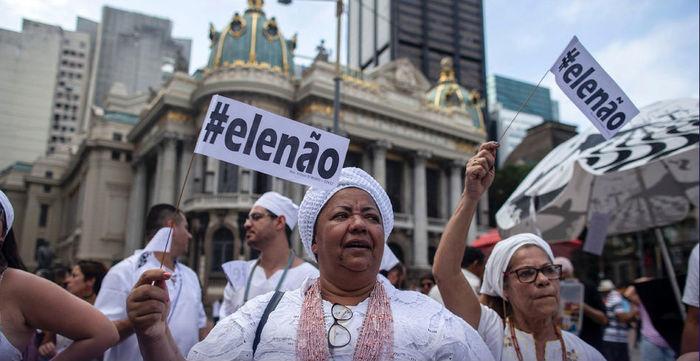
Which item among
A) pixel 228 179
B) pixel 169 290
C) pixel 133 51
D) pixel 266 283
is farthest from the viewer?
pixel 133 51

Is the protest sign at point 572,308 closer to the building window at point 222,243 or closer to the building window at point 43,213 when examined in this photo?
the building window at point 222,243

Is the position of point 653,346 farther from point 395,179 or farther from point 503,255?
point 395,179

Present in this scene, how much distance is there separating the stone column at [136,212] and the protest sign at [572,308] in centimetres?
3571

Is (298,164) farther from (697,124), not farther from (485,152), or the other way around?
(697,124)

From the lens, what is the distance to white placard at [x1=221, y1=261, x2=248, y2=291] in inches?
185

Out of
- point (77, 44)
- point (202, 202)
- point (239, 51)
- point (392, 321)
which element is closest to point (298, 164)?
point (392, 321)

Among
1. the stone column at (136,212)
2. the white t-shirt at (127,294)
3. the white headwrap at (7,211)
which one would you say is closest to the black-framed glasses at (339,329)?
the white headwrap at (7,211)

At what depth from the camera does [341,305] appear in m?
2.26

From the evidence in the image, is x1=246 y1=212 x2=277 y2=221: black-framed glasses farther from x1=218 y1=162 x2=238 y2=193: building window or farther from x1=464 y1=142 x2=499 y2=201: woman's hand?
x1=218 y1=162 x2=238 y2=193: building window

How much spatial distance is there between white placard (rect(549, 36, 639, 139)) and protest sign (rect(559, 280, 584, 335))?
6.56 ft

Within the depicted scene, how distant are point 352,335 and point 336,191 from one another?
2.15ft

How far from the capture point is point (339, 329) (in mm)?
2158

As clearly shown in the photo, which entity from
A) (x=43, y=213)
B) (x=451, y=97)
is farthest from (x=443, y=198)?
(x=43, y=213)

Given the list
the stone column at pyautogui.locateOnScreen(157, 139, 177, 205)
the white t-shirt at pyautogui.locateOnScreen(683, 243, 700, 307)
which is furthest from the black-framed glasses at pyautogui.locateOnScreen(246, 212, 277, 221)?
the stone column at pyautogui.locateOnScreen(157, 139, 177, 205)
